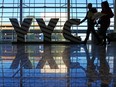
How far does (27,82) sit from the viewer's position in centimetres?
365

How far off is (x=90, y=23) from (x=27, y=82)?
8863 millimetres

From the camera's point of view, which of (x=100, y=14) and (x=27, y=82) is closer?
(x=27, y=82)

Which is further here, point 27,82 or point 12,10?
point 12,10

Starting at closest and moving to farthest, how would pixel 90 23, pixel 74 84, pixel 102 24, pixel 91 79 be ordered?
pixel 74 84, pixel 91 79, pixel 102 24, pixel 90 23

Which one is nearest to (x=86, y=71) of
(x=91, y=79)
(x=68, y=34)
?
(x=91, y=79)

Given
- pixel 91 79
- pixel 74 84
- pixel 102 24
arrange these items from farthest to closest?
pixel 102 24
pixel 91 79
pixel 74 84

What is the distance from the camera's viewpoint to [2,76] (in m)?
4.07

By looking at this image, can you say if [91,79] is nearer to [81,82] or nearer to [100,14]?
[81,82]

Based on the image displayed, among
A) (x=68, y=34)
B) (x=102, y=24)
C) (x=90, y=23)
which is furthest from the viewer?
(x=68, y=34)

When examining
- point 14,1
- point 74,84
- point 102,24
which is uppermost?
point 14,1

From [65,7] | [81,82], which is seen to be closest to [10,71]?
[81,82]

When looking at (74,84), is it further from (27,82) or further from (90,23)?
(90,23)

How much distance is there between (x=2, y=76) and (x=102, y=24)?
735cm

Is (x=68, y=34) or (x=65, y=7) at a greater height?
(x=65, y=7)
